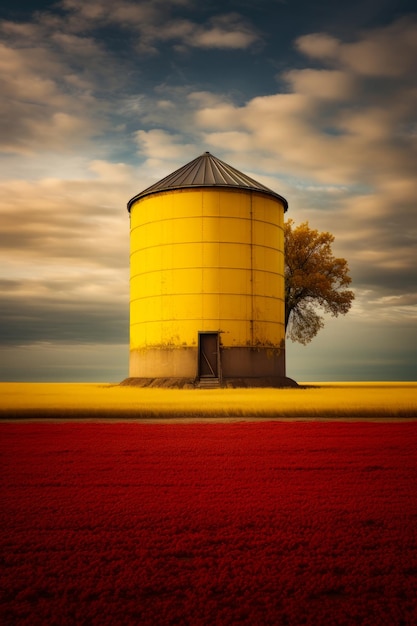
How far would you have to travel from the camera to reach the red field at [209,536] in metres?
4.05

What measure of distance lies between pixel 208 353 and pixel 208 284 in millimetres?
3332

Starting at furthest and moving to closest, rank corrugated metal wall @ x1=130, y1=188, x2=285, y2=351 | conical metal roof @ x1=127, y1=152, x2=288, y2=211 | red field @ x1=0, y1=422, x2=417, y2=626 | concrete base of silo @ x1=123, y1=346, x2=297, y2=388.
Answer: conical metal roof @ x1=127, y1=152, x2=288, y2=211 < corrugated metal wall @ x1=130, y1=188, x2=285, y2=351 < concrete base of silo @ x1=123, y1=346, x2=297, y2=388 < red field @ x1=0, y1=422, x2=417, y2=626

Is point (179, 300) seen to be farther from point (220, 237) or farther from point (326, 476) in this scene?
point (326, 476)

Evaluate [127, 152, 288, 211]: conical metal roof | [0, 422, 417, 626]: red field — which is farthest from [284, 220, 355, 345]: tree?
[0, 422, 417, 626]: red field

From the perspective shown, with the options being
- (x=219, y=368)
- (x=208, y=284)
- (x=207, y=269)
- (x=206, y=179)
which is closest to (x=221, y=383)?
(x=219, y=368)

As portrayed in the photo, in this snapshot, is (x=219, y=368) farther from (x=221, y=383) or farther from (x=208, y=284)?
(x=208, y=284)

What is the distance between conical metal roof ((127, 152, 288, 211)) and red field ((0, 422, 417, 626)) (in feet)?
72.2

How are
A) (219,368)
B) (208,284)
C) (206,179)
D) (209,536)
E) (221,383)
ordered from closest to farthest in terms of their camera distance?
(209,536) → (221,383) → (219,368) → (208,284) → (206,179)

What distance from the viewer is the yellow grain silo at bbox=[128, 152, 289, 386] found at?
2980 cm

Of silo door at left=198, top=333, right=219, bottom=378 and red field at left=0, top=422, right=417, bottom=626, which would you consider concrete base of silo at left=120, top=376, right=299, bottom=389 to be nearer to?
silo door at left=198, top=333, right=219, bottom=378

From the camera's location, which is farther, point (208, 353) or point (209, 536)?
point (208, 353)

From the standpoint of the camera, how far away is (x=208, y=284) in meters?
29.8

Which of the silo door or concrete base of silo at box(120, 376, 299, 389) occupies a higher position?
the silo door

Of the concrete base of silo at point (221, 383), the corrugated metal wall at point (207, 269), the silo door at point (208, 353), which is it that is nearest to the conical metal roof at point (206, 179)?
the corrugated metal wall at point (207, 269)
